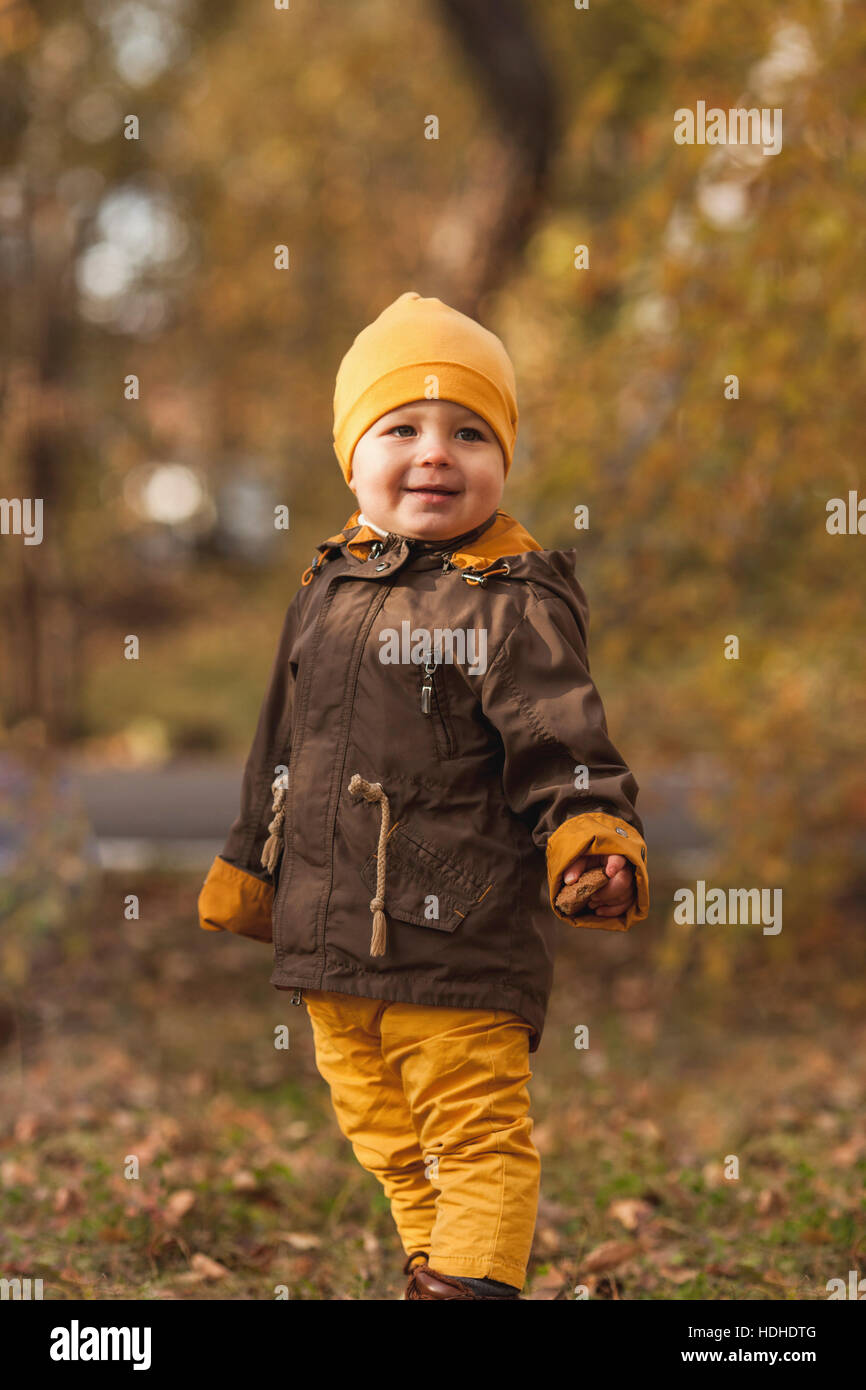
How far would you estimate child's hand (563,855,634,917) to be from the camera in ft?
7.18

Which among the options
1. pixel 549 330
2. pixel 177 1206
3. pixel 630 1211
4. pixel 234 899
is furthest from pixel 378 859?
pixel 549 330

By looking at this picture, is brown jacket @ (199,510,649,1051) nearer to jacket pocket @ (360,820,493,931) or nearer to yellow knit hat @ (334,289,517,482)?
jacket pocket @ (360,820,493,931)

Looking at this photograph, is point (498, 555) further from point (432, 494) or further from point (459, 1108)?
point (459, 1108)

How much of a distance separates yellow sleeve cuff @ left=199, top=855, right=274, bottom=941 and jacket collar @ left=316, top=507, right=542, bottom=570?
2.07 ft

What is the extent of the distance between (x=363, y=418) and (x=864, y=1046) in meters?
3.98

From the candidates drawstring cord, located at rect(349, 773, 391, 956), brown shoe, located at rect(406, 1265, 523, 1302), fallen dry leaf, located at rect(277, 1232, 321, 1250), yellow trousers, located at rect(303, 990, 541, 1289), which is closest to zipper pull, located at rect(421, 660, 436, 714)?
drawstring cord, located at rect(349, 773, 391, 956)

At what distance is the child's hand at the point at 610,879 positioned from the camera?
7.18 feet

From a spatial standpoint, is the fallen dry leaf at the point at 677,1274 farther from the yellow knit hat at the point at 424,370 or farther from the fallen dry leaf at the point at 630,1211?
the yellow knit hat at the point at 424,370

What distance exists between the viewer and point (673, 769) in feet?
20.4

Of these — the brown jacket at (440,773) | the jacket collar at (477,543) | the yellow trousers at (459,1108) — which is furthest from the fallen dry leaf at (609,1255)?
the jacket collar at (477,543)

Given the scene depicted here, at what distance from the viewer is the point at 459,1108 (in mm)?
2422

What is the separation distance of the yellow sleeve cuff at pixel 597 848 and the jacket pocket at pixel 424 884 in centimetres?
21
